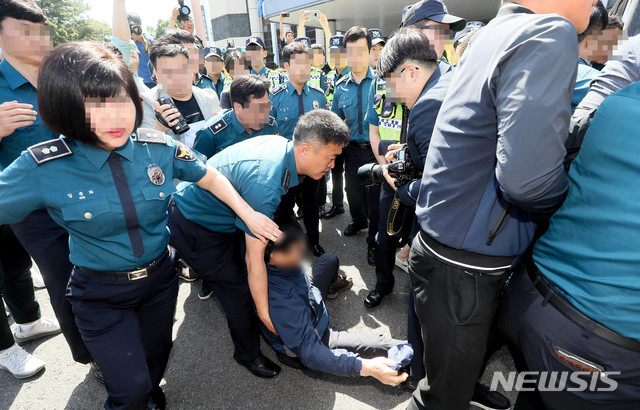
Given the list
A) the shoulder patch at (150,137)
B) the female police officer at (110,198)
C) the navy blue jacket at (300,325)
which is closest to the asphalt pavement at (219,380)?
the navy blue jacket at (300,325)

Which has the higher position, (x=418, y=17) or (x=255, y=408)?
(x=418, y=17)

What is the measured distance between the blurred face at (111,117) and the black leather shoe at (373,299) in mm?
2058

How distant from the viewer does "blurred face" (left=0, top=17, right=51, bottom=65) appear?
1.76 metres

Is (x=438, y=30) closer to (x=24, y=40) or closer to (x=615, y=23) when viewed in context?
(x=615, y=23)

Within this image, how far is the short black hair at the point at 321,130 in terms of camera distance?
1.77 m

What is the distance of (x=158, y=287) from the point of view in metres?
1.67

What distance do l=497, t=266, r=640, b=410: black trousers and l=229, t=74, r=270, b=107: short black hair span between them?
2.20m

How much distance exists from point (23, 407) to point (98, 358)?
3.59ft

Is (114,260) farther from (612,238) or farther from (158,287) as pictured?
(612,238)

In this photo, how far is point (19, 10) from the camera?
1760 mm

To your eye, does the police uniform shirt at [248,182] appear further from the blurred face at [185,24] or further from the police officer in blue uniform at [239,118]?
the blurred face at [185,24]

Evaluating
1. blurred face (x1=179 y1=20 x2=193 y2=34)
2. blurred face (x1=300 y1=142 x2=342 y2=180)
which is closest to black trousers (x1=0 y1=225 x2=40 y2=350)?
blurred face (x1=300 y1=142 x2=342 y2=180)

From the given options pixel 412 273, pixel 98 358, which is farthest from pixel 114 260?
pixel 412 273

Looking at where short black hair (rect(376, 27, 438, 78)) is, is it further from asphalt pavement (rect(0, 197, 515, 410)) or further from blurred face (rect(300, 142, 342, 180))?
asphalt pavement (rect(0, 197, 515, 410))
